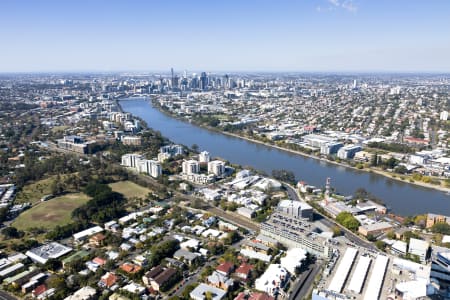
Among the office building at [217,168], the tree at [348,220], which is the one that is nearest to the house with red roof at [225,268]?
the tree at [348,220]

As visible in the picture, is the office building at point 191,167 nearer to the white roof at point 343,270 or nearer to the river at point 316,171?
the river at point 316,171

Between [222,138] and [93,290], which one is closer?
[93,290]

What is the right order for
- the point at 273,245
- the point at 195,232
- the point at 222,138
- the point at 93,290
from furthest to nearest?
1. the point at 222,138
2. the point at 195,232
3. the point at 273,245
4. the point at 93,290

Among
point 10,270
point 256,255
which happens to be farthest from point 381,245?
point 10,270

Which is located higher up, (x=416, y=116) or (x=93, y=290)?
(x=416, y=116)

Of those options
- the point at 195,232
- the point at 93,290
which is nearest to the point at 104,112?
the point at 195,232

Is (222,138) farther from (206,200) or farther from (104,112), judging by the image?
(104,112)
